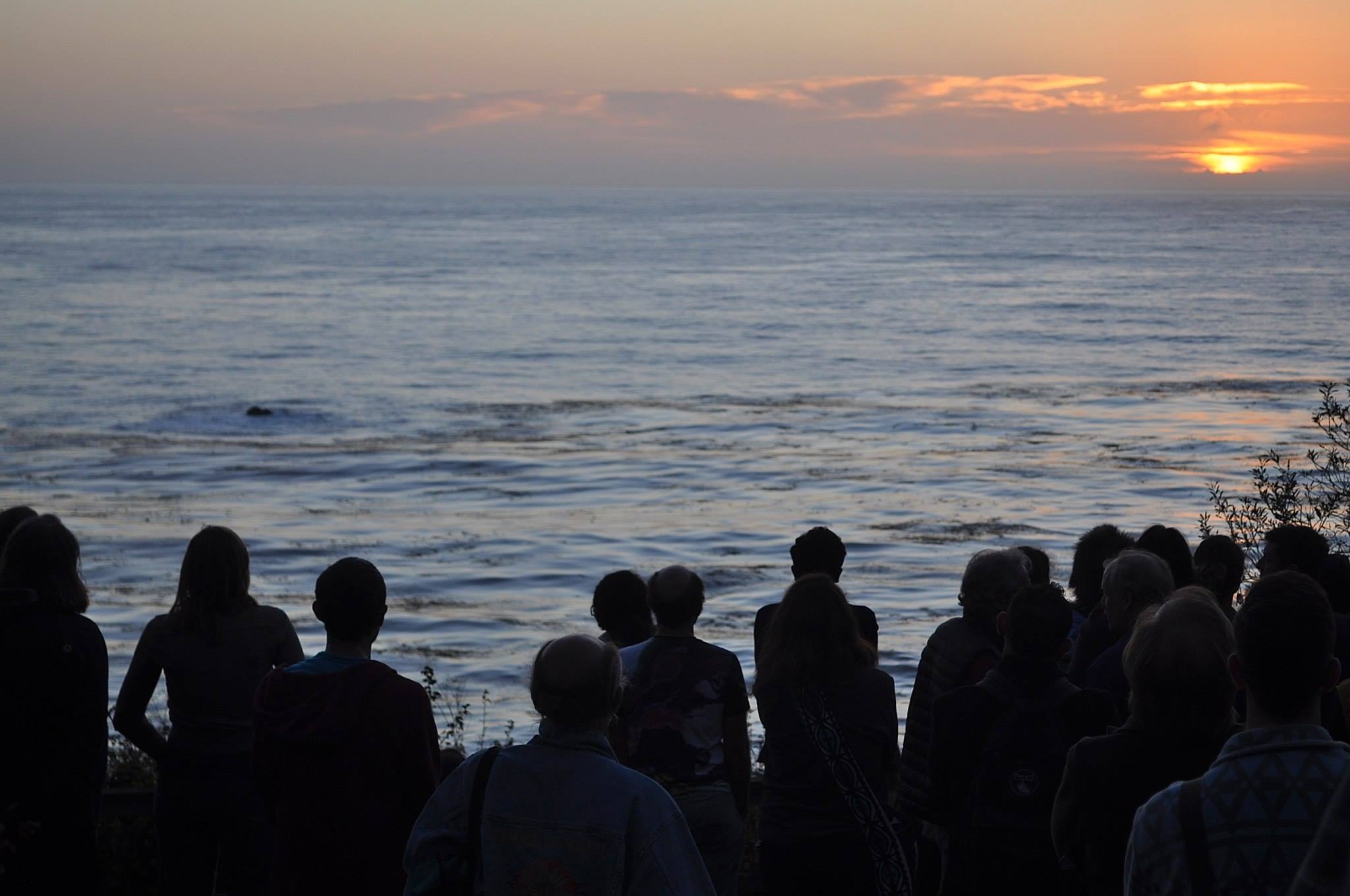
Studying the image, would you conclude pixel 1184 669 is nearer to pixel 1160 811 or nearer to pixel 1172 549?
pixel 1160 811

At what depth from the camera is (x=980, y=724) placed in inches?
174

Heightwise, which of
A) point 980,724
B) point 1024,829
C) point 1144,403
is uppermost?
point 980,724

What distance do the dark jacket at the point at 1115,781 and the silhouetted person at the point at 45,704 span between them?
11.6 feet

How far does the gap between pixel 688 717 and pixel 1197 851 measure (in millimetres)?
2439

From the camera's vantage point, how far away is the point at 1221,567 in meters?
6.07

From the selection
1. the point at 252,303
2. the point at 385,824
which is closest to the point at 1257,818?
the point at 385,824

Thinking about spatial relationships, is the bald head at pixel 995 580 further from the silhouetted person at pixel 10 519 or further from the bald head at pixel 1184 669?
the silhouetted person at pixel 10 519

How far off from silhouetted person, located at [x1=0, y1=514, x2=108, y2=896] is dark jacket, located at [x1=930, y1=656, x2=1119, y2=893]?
3078mm

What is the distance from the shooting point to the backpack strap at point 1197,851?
274 centimetres

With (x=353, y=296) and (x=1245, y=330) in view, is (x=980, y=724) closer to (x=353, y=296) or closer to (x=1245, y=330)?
(x=1245, y=330)

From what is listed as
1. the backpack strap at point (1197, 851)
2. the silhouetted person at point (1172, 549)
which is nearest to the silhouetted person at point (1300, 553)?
the silhouetted person at point (1172, 549)

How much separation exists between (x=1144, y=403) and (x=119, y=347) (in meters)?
38.1

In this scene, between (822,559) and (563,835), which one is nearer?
(563,835)

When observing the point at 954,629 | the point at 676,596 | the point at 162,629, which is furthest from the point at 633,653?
the point at 162,629
